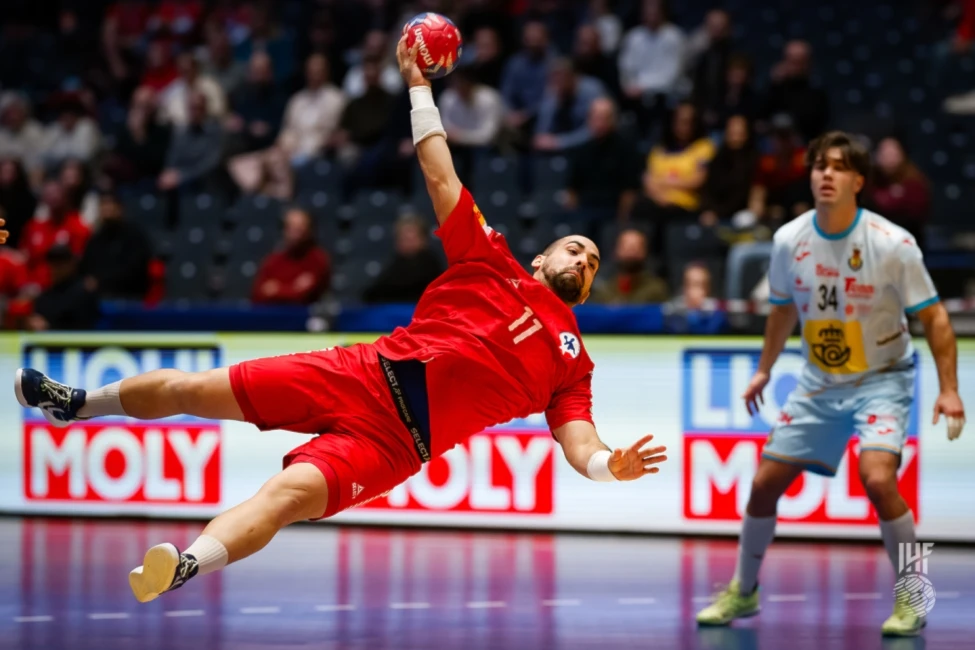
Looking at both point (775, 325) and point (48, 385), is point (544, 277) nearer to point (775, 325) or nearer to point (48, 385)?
point (775, 325)

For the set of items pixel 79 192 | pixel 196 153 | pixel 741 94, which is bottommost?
pixel 79 192

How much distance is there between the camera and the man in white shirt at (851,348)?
19.1 ft

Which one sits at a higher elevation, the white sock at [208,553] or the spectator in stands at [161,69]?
the spectator in stands at [161,69]

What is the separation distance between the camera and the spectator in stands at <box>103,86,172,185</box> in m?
13.9

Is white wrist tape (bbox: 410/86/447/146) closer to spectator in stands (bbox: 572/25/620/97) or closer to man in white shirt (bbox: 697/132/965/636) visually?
man in white shirt (bbox: 697/132/965/636)

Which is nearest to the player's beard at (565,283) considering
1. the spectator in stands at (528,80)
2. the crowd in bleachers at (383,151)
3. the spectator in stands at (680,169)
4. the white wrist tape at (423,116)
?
the white wrist tape at (423,116)

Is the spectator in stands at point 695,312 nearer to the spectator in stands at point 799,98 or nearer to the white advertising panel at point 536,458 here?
the white advertising panel at point 536,458

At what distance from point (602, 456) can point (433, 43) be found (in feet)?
5.91

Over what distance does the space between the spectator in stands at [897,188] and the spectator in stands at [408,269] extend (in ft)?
11.7

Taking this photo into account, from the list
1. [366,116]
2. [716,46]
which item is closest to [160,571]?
[366,116]

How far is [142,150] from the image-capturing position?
14.0 m

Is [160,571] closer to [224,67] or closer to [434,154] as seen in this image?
[434,154]

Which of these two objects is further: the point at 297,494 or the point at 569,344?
the point at 569,344

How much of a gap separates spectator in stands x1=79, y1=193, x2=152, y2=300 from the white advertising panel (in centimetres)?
218
